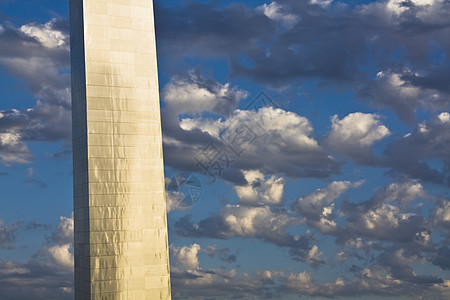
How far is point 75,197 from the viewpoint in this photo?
61.6 m

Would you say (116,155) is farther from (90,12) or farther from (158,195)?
(90,12)

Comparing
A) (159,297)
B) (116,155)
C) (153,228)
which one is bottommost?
(159,297)

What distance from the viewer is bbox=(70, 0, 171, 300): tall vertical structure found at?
5856cm

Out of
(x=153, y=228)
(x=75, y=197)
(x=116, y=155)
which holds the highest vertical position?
(x=116, y=155)

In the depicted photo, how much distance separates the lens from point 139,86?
61688 millimetres

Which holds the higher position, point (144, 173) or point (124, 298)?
point (144, 173)

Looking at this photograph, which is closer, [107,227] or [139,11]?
[107,227]

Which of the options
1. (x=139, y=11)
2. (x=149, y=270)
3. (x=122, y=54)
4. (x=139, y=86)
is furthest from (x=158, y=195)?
(x=139, y=11)

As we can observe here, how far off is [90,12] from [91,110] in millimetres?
10736

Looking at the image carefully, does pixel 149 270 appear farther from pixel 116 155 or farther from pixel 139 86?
pixel 139 86

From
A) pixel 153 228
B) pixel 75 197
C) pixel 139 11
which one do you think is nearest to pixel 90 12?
pixel 139 11

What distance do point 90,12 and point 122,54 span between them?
18.3 ft

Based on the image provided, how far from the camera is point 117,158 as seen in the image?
2355 inches

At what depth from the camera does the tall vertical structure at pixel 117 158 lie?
5856 cm
